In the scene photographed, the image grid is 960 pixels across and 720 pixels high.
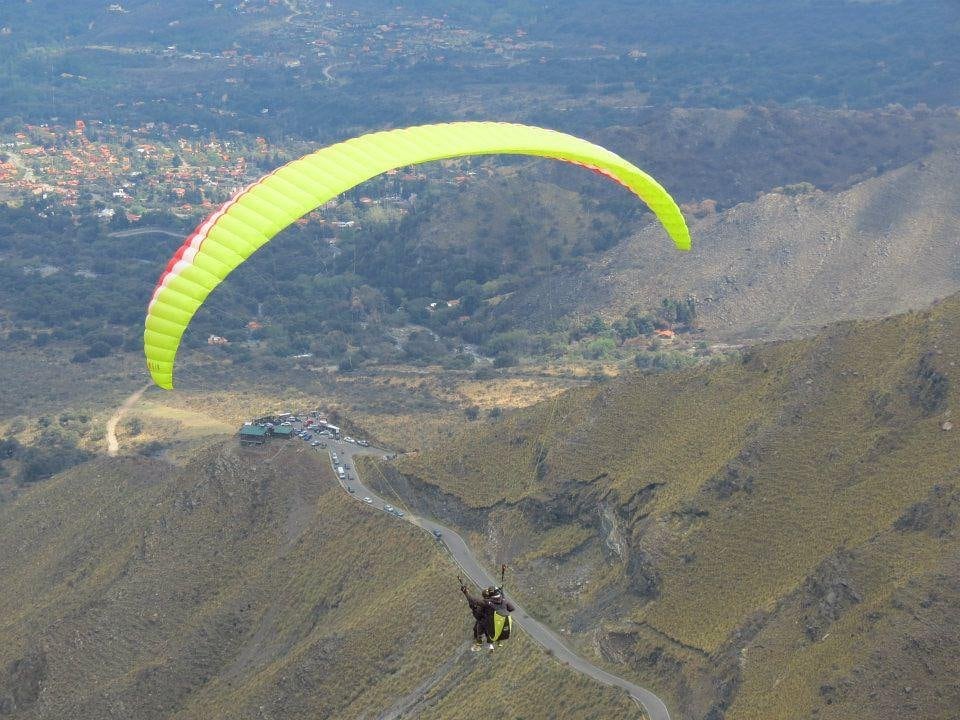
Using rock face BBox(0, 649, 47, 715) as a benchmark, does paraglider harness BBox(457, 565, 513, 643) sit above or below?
above

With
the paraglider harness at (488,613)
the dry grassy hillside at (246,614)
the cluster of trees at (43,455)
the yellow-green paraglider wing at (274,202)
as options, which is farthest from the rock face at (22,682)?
the cluster of trees at (43,455)

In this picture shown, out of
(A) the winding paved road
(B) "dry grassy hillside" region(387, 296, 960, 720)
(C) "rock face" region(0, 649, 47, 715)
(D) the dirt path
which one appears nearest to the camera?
(B) "dry grassy hillside" region(387, 296, 960, 720)

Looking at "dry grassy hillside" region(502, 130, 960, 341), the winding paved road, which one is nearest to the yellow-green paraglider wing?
the winding paved road

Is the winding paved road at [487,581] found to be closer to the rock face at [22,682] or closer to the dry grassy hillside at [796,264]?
the rock face at [22,682]

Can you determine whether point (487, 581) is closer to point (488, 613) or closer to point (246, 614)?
point (246, 614)

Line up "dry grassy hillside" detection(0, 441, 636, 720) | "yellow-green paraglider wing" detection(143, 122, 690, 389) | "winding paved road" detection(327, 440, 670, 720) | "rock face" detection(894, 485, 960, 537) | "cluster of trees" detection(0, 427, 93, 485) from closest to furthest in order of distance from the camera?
"yellow-green paraglider wing" detection(143, 122, 690, 389), "rock face" detection(894, 485, 960, 537), "winding paved road" detection(327, 440, 670, 720), "dry grassy hillside" detection(0, 441, 636, 720), "cluster of trees" detection(0, 427, 93, 485)

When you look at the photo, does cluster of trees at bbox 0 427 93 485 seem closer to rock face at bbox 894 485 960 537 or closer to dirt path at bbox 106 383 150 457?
dirt path at bbox 106 383 150 457

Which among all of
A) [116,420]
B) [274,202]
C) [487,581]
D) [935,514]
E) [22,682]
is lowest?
[487,581]

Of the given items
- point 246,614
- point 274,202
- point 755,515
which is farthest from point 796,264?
point 274,202
